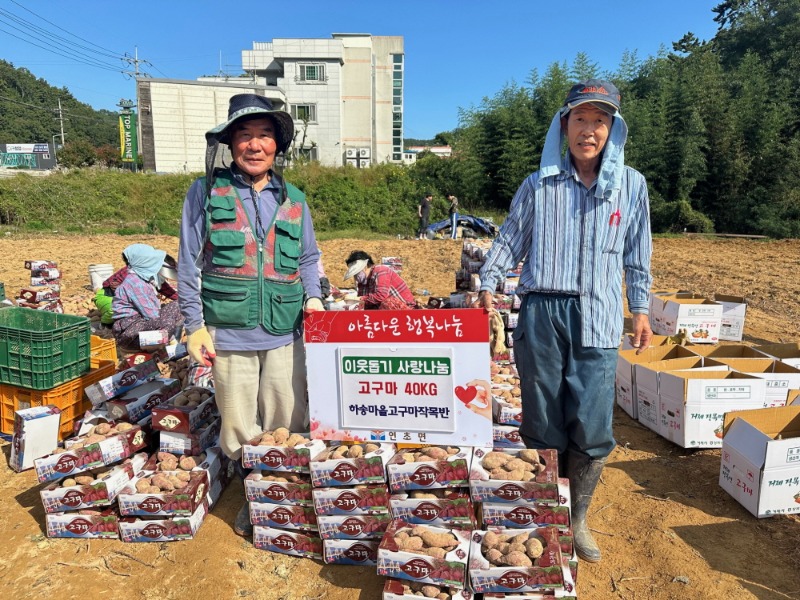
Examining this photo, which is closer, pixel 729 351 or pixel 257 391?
pixel 257 391

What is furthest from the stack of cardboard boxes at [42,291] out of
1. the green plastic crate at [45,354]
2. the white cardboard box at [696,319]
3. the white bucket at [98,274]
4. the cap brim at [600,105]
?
the white cardboard box at [696,319]

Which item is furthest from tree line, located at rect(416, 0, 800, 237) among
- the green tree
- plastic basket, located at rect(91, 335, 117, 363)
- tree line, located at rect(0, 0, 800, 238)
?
the green tree

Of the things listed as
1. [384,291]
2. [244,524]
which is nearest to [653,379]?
[384,291]

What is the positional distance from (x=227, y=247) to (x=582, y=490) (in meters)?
2.04

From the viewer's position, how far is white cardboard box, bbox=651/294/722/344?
5676 mm

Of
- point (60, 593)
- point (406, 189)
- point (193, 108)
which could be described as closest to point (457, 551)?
point (60, 593)

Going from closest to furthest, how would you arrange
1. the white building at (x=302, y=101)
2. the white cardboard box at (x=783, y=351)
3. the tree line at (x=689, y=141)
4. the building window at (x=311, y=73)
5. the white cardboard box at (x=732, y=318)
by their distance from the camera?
the white cardboard box at (x=783, y=351), the white cardboard box at (x=732, y=318), the tree line at (x=689, y=141), the white building at (x=302, y=101), the building window at (x=311, y=73)

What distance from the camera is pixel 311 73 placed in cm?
3350

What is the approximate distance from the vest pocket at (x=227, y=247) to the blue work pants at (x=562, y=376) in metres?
1.35

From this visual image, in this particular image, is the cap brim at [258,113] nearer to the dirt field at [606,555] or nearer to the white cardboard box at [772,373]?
the dirt field at [606,555]

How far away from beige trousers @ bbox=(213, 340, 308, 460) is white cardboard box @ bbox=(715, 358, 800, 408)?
3.22 m

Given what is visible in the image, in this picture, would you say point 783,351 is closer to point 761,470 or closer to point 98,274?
point 761,470

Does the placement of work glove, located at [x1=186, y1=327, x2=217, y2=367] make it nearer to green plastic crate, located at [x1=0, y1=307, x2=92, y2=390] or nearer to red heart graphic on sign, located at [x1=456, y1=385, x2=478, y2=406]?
red heart graphic on sign, located at [x1=456, y1=385, x2=478, y2=406]

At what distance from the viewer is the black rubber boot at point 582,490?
2.44 meters
